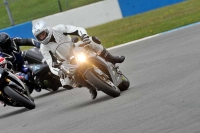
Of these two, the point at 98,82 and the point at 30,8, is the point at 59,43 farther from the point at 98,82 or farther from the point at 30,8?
the point at 30,8

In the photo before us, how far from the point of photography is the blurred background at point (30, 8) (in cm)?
2514

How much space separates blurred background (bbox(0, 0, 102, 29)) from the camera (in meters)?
25.1

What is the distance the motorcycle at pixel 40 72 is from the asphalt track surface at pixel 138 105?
0.22m

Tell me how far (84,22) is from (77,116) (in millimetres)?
16062

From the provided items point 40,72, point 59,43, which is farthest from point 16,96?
point 40,72

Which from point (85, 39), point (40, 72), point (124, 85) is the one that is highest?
point (85, 39)

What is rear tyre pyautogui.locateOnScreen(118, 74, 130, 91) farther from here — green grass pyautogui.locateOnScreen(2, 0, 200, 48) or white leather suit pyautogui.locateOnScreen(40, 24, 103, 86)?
green grass pyautogui.locateOnScreen(2, 0, 200, 48)

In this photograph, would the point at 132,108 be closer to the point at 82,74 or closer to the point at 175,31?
the point at 82,74

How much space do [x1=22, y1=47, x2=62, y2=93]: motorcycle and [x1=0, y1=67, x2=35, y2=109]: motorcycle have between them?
5.63 ft

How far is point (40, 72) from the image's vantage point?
13.1 metres

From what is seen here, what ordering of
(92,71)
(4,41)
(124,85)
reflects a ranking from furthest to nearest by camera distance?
(4,41), (124,85), (92,71)

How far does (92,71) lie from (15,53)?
13.9 ft

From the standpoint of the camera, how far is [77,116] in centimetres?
910

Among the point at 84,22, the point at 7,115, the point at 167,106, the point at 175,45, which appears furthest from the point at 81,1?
the point at 167,106
